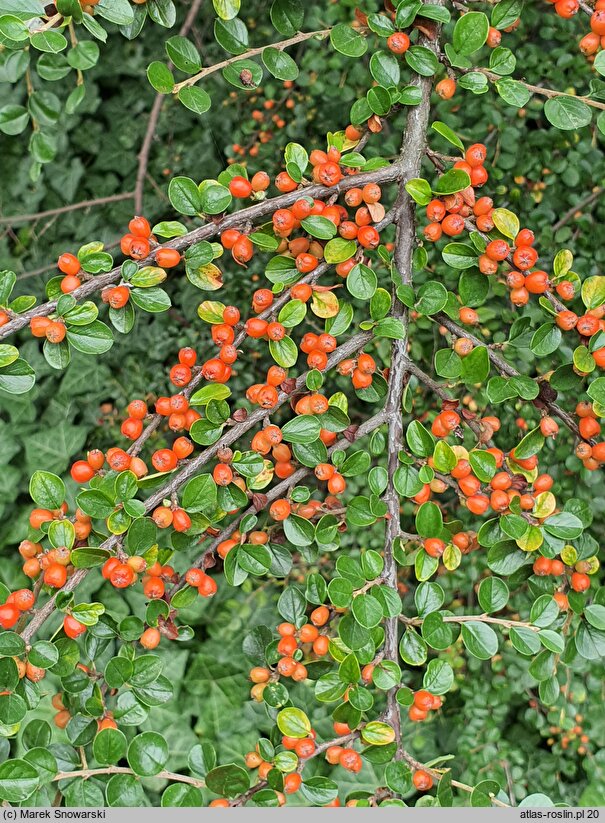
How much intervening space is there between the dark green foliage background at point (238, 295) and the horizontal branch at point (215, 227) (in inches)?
33.7

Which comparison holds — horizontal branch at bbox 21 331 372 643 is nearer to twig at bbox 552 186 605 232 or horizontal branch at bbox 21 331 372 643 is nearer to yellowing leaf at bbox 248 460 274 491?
yellowing leaf at bbox 248 460 274 491

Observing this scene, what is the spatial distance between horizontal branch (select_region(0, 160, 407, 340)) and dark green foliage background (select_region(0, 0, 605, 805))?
0.85 meters

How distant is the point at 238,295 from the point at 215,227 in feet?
4.17

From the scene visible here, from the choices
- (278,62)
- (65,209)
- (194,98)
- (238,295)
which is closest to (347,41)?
(278,62)

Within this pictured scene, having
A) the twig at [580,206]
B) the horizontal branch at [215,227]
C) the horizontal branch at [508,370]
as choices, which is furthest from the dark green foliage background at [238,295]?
the horizontal branch at [215,227]

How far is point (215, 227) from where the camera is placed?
1.06 metres

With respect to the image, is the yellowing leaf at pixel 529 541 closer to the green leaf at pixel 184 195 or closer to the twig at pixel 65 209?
the green leaf at pixel 184 195

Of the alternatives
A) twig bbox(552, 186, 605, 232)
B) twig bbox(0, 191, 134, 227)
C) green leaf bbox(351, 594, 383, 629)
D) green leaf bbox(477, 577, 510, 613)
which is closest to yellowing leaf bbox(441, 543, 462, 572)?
green leaf bbox(477, 577, 510, 613)

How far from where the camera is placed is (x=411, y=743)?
2084mm

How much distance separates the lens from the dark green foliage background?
1.85 metres

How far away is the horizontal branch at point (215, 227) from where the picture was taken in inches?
39.4

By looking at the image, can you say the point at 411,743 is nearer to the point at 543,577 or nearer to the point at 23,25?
the point at 543,577

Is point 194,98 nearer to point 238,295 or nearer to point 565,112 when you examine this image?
point 565,112

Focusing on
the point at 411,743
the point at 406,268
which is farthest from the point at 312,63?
the point at 411,743
